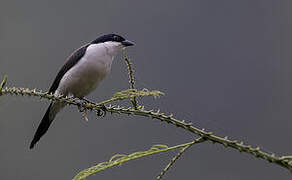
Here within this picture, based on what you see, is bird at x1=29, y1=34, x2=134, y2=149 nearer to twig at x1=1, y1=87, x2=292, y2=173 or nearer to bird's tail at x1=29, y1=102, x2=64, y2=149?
bird's tail at x1=29, y1=102, x2=64, y2=149

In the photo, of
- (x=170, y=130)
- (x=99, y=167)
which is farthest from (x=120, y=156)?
(x=170, y=130)

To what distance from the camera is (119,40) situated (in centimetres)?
161

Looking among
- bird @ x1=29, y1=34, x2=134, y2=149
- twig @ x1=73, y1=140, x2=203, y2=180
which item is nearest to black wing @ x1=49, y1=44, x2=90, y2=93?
bird @ x1=29, y1=34, x2=134, y2=149

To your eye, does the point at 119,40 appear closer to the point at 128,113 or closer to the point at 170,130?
the point at 128,113

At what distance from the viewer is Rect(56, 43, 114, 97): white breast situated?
1.40 meters

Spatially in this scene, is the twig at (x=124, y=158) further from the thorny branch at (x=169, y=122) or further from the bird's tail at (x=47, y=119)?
the bird's tail at (x=47, y=119)

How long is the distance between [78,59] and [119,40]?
0.65 ft

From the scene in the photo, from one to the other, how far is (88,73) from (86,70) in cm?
1

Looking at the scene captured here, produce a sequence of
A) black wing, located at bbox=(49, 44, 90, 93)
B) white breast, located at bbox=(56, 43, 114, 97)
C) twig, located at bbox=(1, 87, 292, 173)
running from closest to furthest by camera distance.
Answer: twig, located at bbox=(1, 87, 292, 173)
white breast, located at bbox=(56, 43, 114, 97)
black wing, located at bbox=(49, 44, 90, 93)

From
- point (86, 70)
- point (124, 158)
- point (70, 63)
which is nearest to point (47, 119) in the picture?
point (70, 63)

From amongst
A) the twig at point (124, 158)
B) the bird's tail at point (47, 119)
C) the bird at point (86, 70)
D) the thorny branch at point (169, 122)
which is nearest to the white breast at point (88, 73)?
the bird at point (86, 70)

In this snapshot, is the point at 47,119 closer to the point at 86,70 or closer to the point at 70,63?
the point at 70,63

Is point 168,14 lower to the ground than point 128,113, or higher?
higher

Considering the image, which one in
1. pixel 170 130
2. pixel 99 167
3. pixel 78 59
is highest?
pixel 78 59
